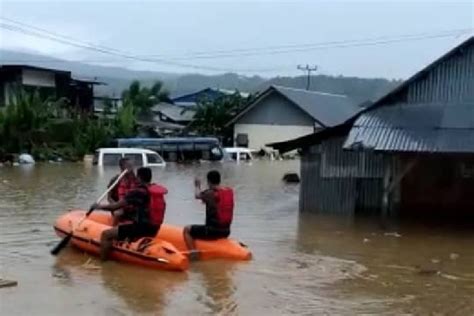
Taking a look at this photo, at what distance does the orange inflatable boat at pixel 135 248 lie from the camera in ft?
40.1

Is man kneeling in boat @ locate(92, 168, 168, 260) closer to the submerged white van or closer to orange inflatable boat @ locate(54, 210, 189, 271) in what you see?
orange inflatable boat @ locate(54, 210, 189, 271)

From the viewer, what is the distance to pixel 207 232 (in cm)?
1302

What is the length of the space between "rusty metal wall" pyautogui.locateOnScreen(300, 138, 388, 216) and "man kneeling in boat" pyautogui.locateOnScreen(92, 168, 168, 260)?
27.7 feet

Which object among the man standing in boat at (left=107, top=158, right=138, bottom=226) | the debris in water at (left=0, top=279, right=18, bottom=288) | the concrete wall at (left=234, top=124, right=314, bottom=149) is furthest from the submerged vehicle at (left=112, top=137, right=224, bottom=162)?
the debris in water at (left=0, top=279, right=18, bottom=288)

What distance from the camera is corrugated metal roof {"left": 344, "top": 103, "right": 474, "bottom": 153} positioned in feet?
55.7

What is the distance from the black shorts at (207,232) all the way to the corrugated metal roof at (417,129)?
544cm

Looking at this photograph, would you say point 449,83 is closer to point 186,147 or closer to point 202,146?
point 186,147

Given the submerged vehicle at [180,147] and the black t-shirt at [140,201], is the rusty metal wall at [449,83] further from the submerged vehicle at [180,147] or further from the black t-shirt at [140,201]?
the submerged vehicle at [180,147]

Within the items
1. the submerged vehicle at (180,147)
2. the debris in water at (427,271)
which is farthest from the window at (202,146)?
the debris in water at (427,271)

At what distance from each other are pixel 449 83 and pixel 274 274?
7.95 m

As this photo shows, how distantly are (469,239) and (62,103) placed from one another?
1356 inches

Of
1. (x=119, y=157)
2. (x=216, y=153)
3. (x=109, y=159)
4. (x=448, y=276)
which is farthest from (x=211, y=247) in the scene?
(x=216, y=153)

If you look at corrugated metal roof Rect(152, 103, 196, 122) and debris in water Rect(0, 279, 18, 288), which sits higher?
corrugated metal roof Rect(152, 103, 196, 122)

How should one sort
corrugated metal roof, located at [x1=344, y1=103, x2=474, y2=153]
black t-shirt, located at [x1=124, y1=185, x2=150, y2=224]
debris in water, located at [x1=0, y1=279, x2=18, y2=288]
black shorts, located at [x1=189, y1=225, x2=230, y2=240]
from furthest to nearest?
corrugated metal roof, located at [x1=344, y1=103, x2=474, y2=153], black shorts, located at [x1=189, y1=225, x2=230, y2=240], black t-shirt, located at [x1=124, y1=185, x2=150, y2=224], debris in water, located at [x1=0, y1=279, x2=18, y2=288]
